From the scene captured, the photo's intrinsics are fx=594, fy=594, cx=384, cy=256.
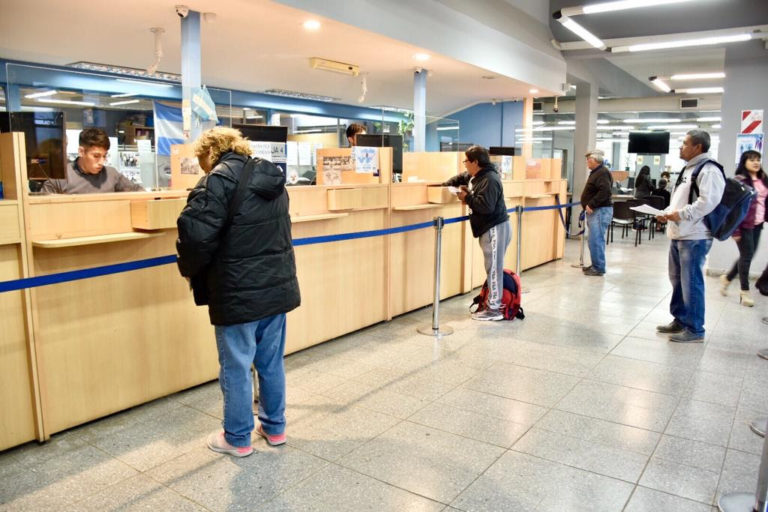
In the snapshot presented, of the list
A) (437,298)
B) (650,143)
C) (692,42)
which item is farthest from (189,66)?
(650,143)

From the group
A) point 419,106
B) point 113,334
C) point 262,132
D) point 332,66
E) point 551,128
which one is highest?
point 332,66

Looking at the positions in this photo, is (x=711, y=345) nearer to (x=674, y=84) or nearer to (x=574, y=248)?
(x=574, y=248)

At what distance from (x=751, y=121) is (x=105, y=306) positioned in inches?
307

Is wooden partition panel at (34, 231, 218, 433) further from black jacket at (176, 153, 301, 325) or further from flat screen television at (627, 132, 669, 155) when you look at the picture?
flat screen television at (627, 132, 669, 155)

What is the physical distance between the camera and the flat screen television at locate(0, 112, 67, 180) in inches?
125

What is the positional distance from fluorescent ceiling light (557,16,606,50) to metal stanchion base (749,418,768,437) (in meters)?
5.58

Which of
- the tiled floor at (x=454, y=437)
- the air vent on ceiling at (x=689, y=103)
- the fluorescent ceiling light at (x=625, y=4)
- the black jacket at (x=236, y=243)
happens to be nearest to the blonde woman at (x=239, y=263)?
the black jacket at (x=236, y=243)

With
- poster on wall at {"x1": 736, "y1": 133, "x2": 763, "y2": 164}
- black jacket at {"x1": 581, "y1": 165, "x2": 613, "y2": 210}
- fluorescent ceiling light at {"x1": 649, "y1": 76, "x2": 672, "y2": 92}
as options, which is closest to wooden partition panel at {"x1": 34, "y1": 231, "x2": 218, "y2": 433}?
black jacket at {"x1": 581, "y1": 165, "x2": 613, "y2": 210}

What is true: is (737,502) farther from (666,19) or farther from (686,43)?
(666,19)

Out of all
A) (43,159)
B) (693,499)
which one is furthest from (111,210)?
(693,499)

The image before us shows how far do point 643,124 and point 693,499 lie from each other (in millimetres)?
21935

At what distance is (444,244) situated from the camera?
6.11 meters

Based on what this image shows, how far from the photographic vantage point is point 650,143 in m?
15.7

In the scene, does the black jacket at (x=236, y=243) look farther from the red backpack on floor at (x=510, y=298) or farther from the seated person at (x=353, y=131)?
the seated person at (x=353, y=131)
